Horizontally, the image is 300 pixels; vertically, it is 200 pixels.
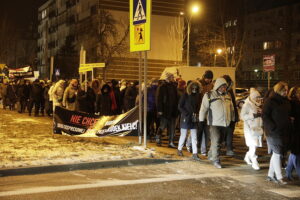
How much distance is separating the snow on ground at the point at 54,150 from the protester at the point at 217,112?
5.23 feet

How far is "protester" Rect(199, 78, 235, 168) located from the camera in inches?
358

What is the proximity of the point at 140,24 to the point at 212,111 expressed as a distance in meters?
3.09

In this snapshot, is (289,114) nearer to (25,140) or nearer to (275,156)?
(275,156)

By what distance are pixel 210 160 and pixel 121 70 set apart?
109 ft

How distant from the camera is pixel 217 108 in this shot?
916 centimetres

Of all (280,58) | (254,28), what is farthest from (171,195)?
Result: (254,28)

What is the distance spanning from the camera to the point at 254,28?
278 ft

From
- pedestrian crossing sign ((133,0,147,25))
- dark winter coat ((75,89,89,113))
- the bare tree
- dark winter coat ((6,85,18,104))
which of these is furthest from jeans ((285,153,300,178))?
the bare tree

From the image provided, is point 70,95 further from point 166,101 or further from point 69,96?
point 166,101

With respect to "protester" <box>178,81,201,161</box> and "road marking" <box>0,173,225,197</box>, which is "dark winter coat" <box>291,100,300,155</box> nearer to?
"road marking" <box>0,173,225,197</box>

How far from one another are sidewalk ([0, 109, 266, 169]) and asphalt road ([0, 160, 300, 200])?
673mm

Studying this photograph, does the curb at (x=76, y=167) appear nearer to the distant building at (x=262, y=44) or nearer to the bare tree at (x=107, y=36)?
the bare tree at (x=107, y=36)

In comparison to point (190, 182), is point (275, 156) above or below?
above

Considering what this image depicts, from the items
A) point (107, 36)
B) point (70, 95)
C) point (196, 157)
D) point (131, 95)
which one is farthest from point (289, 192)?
point (107, 36)
